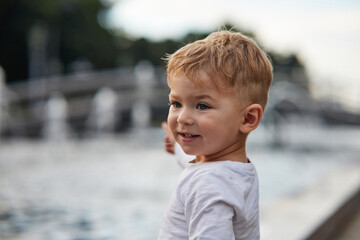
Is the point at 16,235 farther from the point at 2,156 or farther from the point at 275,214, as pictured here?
the point at 2,156

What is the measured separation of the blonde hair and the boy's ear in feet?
0.07

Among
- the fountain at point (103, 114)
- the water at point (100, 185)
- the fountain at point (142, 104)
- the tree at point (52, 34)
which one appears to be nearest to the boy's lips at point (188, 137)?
the water at point (100, 185)

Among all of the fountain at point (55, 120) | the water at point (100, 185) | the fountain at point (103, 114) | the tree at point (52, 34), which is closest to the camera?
the water at point (100, 185)

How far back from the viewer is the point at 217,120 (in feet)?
4.63

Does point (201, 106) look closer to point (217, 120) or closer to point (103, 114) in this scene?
point (217, 120)

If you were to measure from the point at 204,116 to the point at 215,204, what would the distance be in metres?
0.23

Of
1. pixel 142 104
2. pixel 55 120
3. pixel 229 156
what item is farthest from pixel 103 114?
pixel 229 156

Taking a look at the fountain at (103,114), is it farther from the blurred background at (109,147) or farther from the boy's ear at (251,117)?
the boy's ear at (251,117)

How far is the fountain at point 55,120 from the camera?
15785 millimetres

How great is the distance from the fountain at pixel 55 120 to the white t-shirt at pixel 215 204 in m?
13.7

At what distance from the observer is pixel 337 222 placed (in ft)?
11.7

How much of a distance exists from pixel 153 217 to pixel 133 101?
15.9m

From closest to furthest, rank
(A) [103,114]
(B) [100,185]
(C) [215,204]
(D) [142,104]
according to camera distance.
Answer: (C) [215,204] → (B) [100,185] → (A) [103,114] → (D) [142,104]

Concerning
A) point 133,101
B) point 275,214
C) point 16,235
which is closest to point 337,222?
point 275,214
